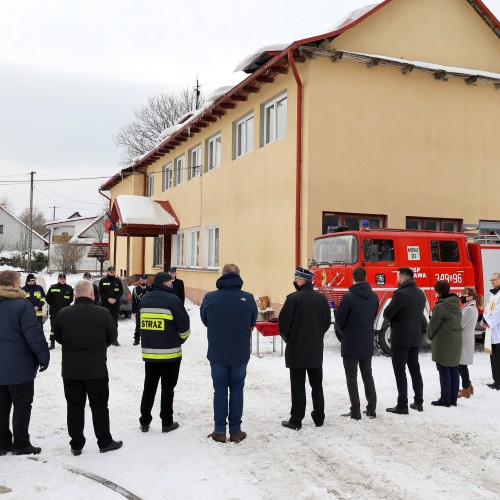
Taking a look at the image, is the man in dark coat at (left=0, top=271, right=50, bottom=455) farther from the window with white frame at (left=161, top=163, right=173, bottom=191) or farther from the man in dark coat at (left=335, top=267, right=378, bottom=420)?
the window with white frame at (left=161, top=163, right=173, bottom=191)

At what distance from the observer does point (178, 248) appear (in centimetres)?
2342

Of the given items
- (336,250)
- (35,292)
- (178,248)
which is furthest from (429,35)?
(178,248)

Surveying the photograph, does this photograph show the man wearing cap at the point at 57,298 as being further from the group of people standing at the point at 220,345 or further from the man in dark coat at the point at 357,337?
the man in dark coat at the point at 357,337

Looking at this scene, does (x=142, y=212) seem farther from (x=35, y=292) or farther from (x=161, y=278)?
(x=161, y=278)

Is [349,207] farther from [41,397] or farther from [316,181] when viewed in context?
[41,397]

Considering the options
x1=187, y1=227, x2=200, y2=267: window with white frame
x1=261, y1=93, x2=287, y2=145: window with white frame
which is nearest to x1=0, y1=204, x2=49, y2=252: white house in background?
x1=187, y1=227, x2=200, y2=267: window with white frame

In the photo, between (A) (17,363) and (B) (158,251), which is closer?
(A) (17,363)

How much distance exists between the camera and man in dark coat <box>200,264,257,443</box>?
588 centimetres

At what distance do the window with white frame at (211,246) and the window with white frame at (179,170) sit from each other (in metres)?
4.14

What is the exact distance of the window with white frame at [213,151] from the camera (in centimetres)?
1991

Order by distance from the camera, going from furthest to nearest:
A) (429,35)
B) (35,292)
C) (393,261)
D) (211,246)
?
(211,246), (429,35), (35,292), (393,261)

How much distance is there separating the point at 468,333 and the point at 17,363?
5.54m

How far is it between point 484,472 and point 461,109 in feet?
40.4

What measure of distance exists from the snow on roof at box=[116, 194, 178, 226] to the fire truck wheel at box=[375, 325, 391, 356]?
13.5 meters
